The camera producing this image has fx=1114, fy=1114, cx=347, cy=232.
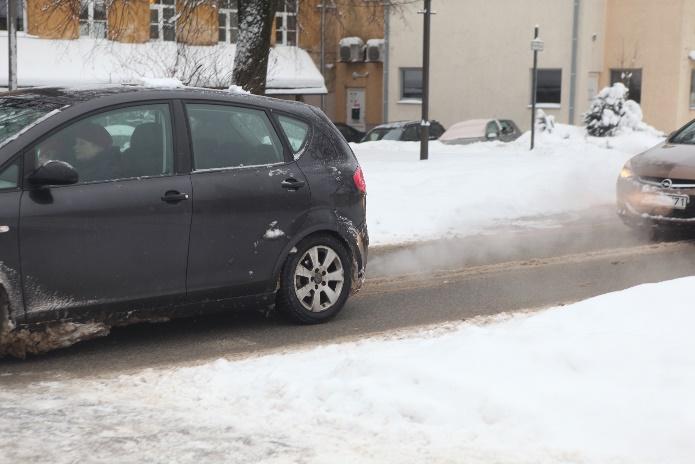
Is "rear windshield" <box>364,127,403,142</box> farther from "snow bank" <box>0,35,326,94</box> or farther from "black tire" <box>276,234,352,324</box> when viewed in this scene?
"black tire" <box>276,234,352,324</box>

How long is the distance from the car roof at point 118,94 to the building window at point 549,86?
32775 millimetres

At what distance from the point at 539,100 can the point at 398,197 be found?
26475 mm

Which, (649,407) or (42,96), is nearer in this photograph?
(649,407)

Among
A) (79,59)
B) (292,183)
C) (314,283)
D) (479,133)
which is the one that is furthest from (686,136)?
(79,59)

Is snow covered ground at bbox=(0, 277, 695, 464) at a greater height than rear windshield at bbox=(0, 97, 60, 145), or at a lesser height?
lesser

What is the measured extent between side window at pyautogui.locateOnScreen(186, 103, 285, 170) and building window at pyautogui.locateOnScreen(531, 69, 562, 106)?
32.8 meters

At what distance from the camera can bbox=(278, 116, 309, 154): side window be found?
783 cm

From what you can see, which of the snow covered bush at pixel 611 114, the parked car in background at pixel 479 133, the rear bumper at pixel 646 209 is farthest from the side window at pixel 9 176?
the snow covered bush at pixel 611 114

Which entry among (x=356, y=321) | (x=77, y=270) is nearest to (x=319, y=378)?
(x=77, y=270)

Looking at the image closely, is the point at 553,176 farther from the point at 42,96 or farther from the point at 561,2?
the point at 561,2

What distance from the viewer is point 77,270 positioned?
6484mm

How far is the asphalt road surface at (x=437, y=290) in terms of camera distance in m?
6.88

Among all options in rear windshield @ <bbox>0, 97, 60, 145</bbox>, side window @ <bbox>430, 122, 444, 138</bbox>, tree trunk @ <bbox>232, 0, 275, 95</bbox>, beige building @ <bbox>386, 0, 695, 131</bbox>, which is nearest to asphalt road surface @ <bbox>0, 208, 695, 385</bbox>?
rear windshield @ <bbox>0, 97, 60, 145</bbox>

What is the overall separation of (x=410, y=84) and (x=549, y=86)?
17.8 ft
